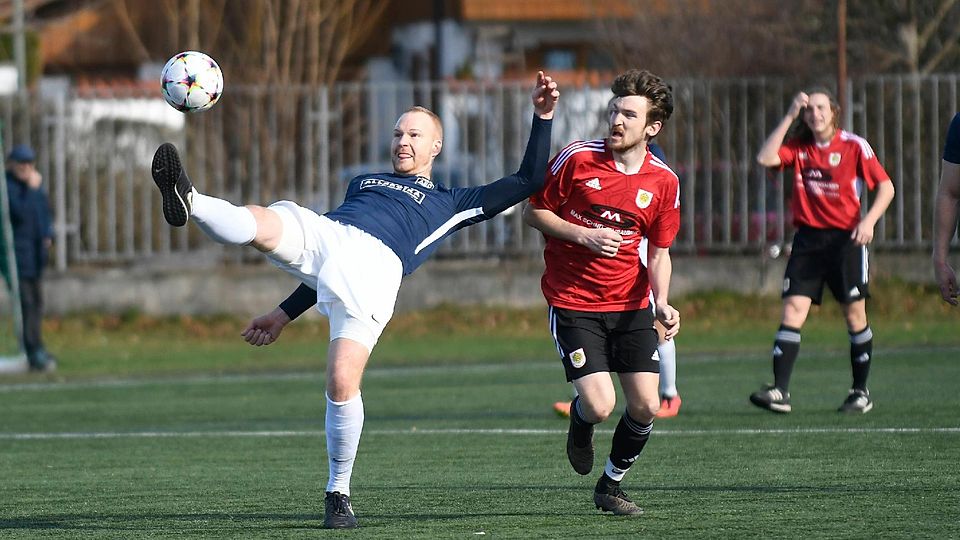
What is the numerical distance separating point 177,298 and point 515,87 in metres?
4.79

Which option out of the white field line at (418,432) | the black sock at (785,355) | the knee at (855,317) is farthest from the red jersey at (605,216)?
the knee at (855,317)

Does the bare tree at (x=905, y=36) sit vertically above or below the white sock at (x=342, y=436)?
above

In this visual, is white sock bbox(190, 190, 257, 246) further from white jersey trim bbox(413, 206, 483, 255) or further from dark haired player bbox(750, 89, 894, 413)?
dark haired player bbox(750, 89, 894, 413)

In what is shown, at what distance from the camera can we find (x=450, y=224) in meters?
7.42

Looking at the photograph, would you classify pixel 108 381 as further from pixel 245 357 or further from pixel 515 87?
pixel 515 87

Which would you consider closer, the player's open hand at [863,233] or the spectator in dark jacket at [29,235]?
the player's open hand at [863,233]

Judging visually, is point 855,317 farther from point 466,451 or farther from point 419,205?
point 419,205

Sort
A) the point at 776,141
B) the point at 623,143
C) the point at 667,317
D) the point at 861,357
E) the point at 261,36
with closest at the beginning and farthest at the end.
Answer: the point at 667,317, the point at 623,143, the point at 776,141, the point at 861,357, the point at 261,36

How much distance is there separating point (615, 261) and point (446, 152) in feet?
43.2

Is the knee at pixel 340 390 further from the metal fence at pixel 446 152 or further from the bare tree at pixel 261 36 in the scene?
the bare tree at pixel 261 36

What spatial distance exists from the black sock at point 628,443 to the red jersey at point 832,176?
4.49m

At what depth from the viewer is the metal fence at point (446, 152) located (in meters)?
19.9

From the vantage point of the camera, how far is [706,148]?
20.3 m

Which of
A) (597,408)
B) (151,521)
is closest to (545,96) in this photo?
(597,408)
